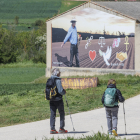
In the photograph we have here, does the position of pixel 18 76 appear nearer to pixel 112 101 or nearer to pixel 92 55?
pixel 92 55

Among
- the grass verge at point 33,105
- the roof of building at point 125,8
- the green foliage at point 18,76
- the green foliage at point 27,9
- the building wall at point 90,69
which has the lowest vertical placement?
the green foliage at point 18,76

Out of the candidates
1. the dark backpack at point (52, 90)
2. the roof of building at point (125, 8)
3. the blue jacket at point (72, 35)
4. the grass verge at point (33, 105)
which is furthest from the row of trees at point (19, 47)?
the dark backpack at point (52, 90)

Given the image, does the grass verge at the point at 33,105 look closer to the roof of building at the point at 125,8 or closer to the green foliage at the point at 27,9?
the roof of building at the point at 125,8

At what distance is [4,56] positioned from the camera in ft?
217

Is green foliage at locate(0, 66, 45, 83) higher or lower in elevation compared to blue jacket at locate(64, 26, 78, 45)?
lower

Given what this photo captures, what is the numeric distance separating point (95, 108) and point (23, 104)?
4.71 m

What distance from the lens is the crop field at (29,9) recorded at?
156500mm

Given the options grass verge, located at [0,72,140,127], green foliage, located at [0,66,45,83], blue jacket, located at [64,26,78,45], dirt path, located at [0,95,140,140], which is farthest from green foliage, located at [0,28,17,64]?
dirt path, located at [0,95,140,140]

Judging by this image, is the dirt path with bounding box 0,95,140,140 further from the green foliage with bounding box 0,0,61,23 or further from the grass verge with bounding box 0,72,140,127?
the green foliage with bounding box 0,0,61,23

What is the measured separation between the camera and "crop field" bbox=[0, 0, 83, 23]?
156500 mm

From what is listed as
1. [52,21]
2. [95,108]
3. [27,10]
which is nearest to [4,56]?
[52,21]

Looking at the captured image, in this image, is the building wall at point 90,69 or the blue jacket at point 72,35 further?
the blue jacket at point 72,35

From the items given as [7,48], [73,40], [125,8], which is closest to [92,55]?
[73,40]

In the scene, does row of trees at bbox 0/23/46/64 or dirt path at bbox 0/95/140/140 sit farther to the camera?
row of trees at bbox 0/23/46/64
